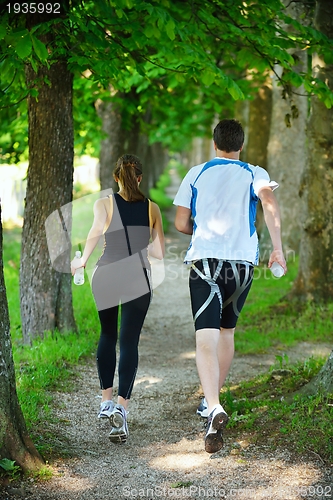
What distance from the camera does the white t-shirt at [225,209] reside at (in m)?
4.21

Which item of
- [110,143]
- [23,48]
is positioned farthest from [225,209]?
[110,143]

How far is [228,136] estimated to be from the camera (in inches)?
171

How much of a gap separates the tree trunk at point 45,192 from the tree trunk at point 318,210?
3.43 m

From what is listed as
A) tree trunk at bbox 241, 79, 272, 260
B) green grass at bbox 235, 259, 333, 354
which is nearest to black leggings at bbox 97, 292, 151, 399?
green grass at bbox 235, 259, 333, 354

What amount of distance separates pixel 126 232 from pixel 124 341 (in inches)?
31.8

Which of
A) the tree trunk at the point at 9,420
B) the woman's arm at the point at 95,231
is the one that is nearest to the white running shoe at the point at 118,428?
the tree trunk at the point at 9,420

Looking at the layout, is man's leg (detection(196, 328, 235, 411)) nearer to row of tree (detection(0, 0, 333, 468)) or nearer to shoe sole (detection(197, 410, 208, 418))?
shoe sole (detection(197, 410, 208, 418))

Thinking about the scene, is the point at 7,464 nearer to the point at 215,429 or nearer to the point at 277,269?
the point at 215,429

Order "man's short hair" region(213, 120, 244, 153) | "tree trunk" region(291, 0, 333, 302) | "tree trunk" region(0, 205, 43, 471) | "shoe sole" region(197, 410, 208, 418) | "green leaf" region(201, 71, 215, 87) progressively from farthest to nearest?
"tree trunk" region(291, 0, 333, 302)
"green leaf" region(201, 71, 215, 87)
"shoe sole" region(197, 410, 208, 418)
"man's short hair" region(213, 120, 244, 153)
"tree trunk" region(0, 205, 43, 471)

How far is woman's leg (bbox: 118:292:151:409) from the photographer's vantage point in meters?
4.65

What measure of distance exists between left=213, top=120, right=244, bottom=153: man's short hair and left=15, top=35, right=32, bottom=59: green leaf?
137cm

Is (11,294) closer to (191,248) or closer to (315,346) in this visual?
(315,346)

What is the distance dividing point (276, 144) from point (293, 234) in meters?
1.89

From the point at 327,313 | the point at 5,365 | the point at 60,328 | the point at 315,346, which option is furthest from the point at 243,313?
the point at 5,365
